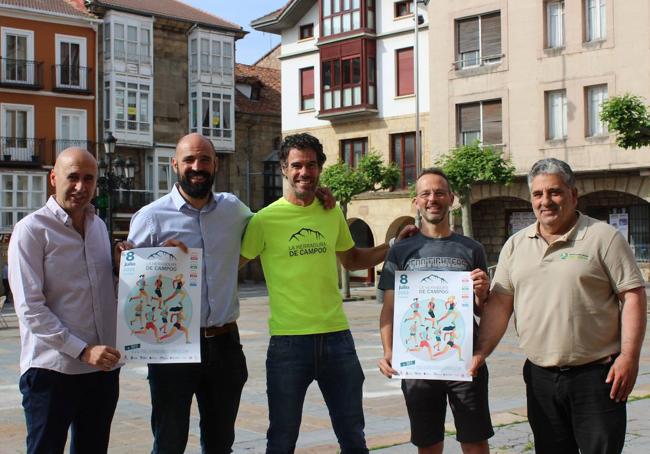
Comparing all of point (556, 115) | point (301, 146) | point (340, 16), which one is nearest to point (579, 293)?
point (301, 146)

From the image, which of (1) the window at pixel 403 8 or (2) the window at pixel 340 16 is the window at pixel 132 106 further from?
(1) the window at pixel 403 8

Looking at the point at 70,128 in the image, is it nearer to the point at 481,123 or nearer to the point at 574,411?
the point at 481,123

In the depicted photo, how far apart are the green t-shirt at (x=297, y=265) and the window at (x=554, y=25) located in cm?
2846

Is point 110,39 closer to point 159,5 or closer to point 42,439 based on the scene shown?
point 159,5

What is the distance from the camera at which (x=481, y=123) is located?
113ft

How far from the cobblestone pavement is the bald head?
321cm

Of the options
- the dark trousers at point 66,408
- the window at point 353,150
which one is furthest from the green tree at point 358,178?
the dark trousers at point 66,408

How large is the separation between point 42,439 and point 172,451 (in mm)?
741

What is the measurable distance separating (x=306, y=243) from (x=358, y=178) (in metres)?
28.9

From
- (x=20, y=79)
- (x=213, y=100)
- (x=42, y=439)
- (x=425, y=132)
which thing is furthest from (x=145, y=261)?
(x=213, y=100)

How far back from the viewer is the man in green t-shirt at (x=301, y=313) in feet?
17.6

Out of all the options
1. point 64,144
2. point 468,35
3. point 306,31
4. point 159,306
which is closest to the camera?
point 159,306

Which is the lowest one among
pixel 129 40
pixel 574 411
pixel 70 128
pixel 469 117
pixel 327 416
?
pixel 327 416

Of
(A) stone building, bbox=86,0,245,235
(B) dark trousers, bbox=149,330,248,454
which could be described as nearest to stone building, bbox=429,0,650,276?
(A) stone building, bbox=86,0,245,235
